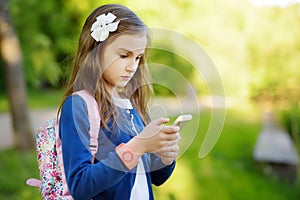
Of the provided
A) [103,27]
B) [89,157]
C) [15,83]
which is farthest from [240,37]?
[89,157]

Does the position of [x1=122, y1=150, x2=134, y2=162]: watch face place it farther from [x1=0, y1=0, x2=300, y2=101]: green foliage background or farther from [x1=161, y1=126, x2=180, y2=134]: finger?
[x1=0, y1=0, x2=300, y2=101]: green foliage background

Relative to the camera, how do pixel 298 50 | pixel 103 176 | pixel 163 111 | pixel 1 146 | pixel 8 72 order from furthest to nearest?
pixel 298 50 < pixel 1 146 < pixel 8 72 < pixel 163 111 < pixel 103 176

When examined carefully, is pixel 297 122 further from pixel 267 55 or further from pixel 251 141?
pixel 267 55

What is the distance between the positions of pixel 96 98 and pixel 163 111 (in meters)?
0.17

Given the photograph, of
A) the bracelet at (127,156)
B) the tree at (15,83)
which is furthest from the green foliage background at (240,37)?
the bracelet at (127,156)

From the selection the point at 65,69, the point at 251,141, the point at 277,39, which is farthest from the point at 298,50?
the point at 65,69

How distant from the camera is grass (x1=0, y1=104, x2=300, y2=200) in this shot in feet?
14.7

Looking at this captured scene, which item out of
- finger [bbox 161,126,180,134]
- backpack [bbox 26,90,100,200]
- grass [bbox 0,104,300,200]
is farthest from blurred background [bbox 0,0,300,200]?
backpack [bbox 26,90,100,200]

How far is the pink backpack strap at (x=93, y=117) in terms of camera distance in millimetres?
1085

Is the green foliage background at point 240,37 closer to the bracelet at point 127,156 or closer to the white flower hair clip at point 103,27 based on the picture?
the white flower hair clip at point 103,27

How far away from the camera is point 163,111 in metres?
1.25

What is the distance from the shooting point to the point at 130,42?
Result: 113 cm

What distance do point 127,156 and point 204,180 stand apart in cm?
433

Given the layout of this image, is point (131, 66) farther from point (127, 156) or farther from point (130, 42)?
point (127, 156)
